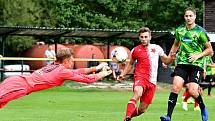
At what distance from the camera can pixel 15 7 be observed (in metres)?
49.1

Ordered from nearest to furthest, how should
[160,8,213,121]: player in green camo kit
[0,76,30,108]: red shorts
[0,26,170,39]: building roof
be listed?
[0,76,30,108]: red shorts, [160,8,213,121]: player in green camo kit, [0,26,170,39]: building roof

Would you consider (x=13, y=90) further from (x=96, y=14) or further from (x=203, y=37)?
(x=96, y=14)

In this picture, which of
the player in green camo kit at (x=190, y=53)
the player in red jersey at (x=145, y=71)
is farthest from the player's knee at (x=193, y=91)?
the player in red jersey at (x=145, y=71)

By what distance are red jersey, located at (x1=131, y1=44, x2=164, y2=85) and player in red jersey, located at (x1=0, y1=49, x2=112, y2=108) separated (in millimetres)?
2807

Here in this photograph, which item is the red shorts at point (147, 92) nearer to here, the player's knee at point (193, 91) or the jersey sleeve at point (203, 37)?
the player's knee at point (193, 91)

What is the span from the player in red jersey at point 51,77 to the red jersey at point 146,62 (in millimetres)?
2807

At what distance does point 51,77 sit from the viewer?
1092 centimetres

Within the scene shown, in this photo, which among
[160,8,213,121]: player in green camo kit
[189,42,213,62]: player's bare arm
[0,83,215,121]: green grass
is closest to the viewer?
[189,42,213,62]: player's bare arm

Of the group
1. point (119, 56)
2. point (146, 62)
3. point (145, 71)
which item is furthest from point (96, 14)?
point (119, 56)

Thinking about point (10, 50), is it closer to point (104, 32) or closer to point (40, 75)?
point (104, 32)

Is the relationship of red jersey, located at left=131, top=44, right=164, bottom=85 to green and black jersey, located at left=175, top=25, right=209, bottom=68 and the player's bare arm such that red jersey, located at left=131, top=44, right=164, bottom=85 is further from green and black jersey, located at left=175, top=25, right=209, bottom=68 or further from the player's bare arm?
the player's bare arm

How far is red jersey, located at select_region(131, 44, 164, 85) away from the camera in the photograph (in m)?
13.7

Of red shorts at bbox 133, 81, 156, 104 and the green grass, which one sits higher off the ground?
red shorts at bbox 133, 81, 156, 104

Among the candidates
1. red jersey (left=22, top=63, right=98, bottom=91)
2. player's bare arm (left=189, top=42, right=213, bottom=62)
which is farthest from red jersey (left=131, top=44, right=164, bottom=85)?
red jersey (left=22, top=63, right=98, bottom=91)
